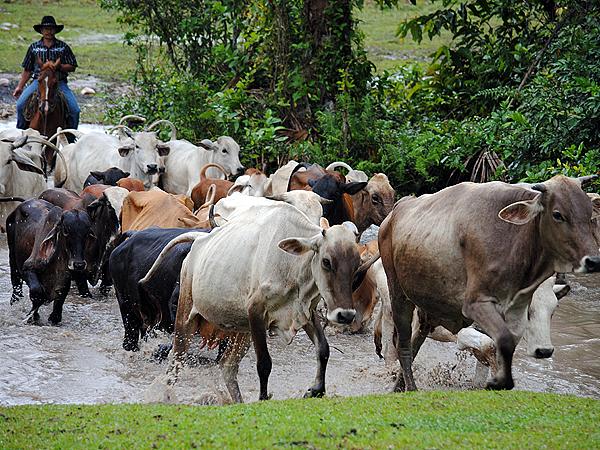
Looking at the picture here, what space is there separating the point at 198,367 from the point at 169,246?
1.10 meters

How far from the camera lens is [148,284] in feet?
31.5

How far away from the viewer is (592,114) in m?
14.1

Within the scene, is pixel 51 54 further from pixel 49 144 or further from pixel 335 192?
pixel 335 192

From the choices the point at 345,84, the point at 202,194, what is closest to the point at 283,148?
the point at 345,84

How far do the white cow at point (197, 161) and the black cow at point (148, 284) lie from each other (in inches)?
245

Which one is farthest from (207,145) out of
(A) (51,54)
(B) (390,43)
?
(B) (390,43)

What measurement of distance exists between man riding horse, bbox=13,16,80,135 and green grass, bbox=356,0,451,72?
34.8 ft

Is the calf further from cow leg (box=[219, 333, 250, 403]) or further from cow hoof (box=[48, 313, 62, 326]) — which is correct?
cow leg (box=[219, 333, 250, 403])

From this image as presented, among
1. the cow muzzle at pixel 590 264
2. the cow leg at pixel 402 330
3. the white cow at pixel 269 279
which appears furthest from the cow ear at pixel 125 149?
the cow muzzle at pixel 590 264

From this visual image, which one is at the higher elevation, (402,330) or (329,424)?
(329,424)

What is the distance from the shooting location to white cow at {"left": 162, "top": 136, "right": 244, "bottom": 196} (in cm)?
1644

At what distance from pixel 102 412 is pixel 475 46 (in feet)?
44.3

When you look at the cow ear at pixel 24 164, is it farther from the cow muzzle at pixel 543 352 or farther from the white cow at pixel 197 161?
the cow muzzle at pixel 543 352

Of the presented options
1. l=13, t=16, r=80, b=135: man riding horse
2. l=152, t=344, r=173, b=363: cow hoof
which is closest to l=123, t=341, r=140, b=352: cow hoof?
l=152, t=344, r=173, b=363: cow hoof
